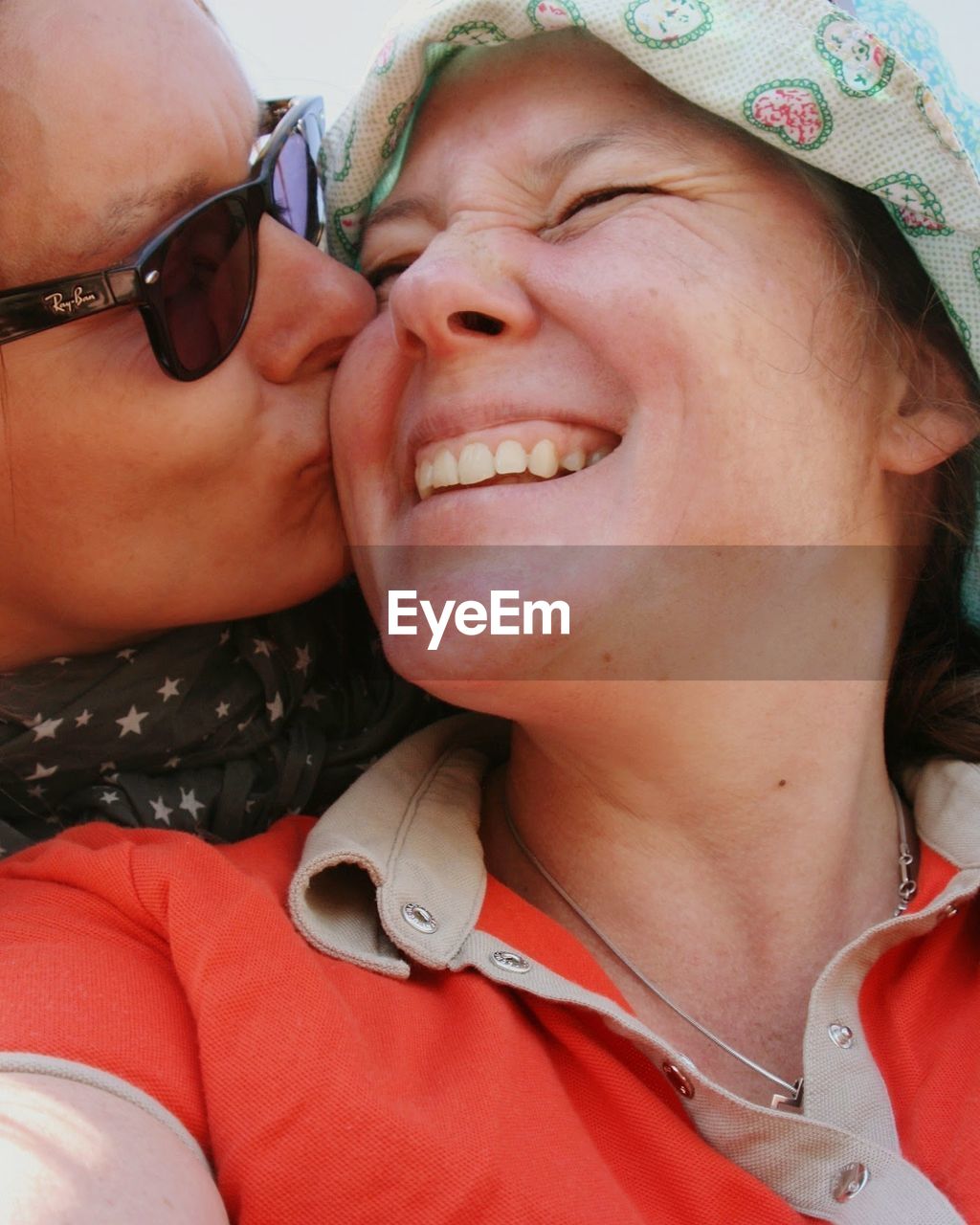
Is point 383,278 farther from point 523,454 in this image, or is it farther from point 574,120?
point 523,454

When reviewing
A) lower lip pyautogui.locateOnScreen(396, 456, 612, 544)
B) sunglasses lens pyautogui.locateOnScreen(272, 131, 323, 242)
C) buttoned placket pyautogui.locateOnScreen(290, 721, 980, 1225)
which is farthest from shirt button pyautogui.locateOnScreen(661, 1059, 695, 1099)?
sunglasses lens pyautogui.locateOnScreen(272, 131, 323, 242)

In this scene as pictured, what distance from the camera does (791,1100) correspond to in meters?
1.45

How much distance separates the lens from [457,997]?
139 cm

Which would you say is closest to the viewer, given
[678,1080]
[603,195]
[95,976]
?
[95,976]

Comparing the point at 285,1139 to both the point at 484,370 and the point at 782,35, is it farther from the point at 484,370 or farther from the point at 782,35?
the point at 782,35

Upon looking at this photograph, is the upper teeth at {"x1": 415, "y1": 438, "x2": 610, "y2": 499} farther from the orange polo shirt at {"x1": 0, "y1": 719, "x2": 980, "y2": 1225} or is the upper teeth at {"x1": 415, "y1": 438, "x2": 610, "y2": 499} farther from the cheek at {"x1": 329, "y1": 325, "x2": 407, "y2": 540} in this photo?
the orange polo shirt at {"x1": 0, "y1": 719, "x2": 980, "y2": 1225}

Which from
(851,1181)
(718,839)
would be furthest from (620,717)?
(851,1181)

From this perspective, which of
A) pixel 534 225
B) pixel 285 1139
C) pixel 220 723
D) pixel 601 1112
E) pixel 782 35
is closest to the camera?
pixel 285 1139

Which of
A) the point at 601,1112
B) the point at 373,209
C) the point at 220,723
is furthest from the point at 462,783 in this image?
the point at 373,209

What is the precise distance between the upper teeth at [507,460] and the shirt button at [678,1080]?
683 millimetres

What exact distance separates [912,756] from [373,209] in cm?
121

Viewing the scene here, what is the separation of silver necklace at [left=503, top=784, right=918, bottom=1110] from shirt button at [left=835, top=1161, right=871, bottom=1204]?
0.44 feet

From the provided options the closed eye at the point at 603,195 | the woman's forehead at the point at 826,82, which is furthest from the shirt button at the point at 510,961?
the woman's forehead at the point at 826,82

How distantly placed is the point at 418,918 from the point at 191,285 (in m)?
0.87
